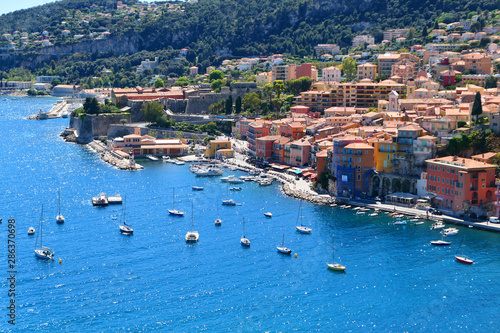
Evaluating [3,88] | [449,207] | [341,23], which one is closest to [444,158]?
[449,207]

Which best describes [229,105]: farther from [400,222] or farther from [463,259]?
[463,259]

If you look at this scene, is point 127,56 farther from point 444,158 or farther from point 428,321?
point 428,321

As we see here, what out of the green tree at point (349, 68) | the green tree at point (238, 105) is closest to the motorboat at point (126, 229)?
the green tree at point (238, 105)

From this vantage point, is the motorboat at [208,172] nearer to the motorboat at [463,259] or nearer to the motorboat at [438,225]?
the motorboat at [438,225]

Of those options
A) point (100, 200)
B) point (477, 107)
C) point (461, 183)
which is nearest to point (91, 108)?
point (100, 200)

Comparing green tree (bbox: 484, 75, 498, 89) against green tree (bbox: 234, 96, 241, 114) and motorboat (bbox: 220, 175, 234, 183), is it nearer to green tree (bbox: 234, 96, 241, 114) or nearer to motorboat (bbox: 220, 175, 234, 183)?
green tree (bbox: 234, 96, 241, 114)

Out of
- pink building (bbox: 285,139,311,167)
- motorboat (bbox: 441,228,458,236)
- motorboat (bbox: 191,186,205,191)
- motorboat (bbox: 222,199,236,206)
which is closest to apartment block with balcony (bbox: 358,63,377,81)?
pink building (bbox: 285,139,311,167)
